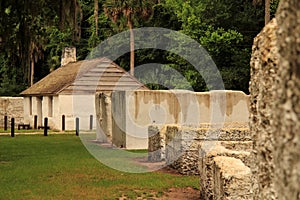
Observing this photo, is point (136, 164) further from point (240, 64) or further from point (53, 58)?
point (53, 58)

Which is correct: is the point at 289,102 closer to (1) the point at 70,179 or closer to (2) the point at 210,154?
(2) the point at 210,154

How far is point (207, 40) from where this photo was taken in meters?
43.2

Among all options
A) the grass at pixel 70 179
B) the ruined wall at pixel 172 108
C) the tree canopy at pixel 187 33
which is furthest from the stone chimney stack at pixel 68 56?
the grass at pixel 70 179

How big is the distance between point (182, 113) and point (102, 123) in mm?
5173

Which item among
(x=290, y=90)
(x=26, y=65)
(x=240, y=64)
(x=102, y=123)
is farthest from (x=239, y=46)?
(x=290, y=90)

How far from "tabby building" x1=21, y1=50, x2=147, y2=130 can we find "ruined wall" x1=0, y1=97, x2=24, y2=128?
603 cm

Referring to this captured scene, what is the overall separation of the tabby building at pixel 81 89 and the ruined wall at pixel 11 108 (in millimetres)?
6033

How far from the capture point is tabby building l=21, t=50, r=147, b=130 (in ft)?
123

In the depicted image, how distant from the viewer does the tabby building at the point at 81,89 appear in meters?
37.4

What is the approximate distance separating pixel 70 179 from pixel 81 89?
23.8 meters

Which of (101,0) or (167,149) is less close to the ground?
(101,0)

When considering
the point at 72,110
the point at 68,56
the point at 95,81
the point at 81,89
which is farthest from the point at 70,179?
the point at 68,56

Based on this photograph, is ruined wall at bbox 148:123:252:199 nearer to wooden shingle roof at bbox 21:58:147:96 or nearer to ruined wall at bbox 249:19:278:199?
ruined wall at bbox 249:19:278:199

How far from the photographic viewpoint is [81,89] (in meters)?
38.2
